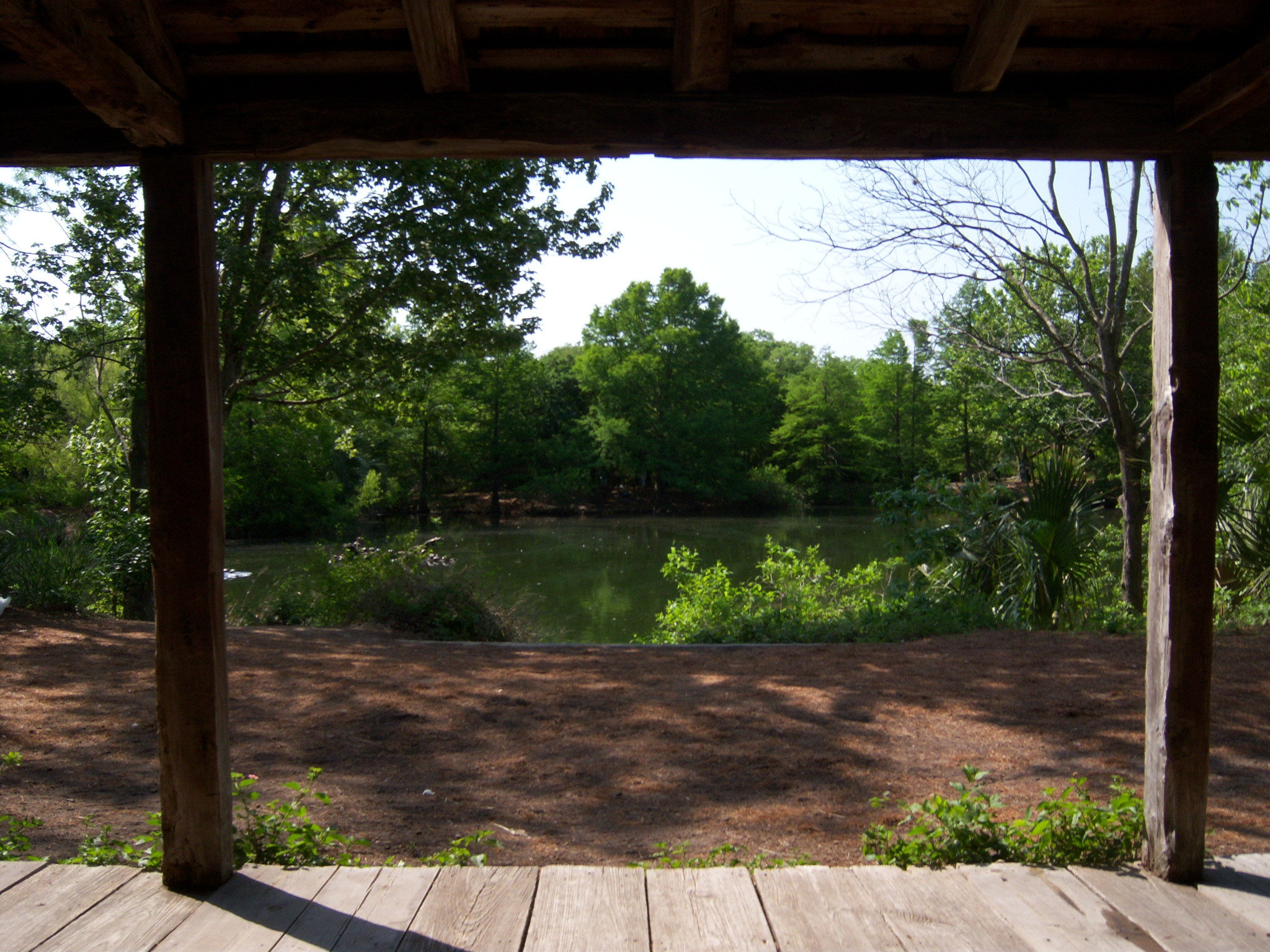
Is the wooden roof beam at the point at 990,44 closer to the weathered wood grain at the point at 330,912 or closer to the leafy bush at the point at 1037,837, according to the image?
the leafy bush at the point at 1037,837

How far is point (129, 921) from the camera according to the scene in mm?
2449

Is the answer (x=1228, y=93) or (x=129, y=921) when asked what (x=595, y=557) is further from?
(x=1228, y=93)

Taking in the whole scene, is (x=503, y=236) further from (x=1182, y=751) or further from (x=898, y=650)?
(x=1182, y=751)

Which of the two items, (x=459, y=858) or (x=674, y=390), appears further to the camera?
(x=674, y=390)

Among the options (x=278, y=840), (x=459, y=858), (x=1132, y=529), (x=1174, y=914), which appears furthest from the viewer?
(x=1132, y=529)

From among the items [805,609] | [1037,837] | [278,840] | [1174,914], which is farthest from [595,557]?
[1174,914]

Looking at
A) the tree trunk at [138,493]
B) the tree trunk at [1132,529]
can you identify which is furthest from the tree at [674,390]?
the tree trunk at [1132,529]

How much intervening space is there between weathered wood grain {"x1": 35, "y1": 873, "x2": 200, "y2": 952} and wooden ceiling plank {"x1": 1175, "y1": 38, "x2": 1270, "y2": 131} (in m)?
3.60

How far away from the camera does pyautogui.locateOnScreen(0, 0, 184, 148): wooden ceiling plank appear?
2.05 m

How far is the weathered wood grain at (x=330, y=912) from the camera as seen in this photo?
2.35m

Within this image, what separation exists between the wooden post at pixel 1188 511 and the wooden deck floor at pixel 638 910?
0.71ft

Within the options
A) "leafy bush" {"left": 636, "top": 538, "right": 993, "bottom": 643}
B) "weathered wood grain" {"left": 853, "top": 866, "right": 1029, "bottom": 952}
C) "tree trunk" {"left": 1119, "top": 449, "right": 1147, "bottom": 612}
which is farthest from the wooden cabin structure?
"tree trunk" {"left": 1119, "top": 449, "right": 1147, "bottom": 612}

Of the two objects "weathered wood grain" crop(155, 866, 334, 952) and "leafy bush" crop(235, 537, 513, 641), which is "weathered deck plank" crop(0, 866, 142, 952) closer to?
"weathered wood grain" crop(155, 866, 334, 952)

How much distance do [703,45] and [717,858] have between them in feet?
9.03
